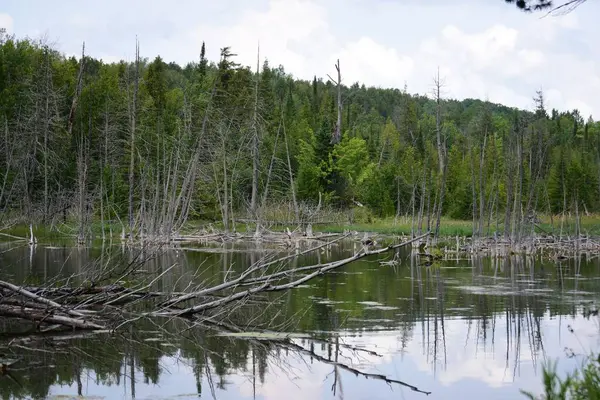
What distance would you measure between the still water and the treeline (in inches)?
667

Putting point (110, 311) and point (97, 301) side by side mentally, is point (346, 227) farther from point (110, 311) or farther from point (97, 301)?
point (97, 301)

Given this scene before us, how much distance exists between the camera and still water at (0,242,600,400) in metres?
10.7

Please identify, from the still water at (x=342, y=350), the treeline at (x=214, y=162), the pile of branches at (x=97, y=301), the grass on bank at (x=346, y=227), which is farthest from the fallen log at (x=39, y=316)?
the grass on bank at (x=346, y=227)

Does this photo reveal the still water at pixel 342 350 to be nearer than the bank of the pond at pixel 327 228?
Yes

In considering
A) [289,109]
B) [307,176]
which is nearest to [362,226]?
[307,176]

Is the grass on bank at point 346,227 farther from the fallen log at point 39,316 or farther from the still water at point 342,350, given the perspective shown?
the fallen log at point 39,316

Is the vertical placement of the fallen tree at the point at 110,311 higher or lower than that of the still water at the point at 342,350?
higher

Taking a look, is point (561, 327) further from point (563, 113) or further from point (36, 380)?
point (563, 113)

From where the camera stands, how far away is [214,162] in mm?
48000

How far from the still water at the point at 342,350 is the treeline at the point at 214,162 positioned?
55.6ft

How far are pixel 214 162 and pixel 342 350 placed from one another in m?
35.7

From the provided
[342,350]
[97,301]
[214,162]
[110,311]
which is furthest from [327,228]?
[342,350]

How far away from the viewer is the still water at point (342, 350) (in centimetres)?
1067

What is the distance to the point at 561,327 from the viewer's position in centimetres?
1593
